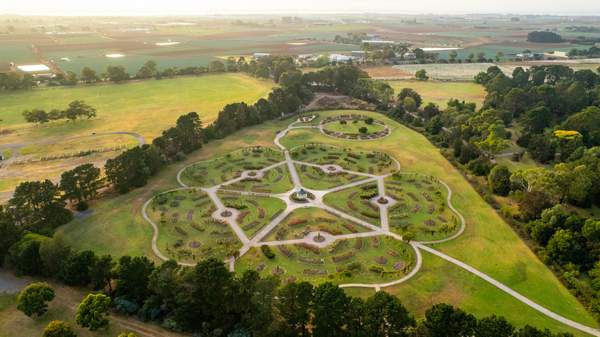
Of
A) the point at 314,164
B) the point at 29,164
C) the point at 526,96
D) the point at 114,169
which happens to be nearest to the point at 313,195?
the point at 314,164

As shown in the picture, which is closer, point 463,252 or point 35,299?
point 35,299

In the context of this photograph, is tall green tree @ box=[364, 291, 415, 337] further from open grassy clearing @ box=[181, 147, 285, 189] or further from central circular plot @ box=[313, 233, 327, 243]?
open grassy clearing @ box=[181, 147, 285, 189]

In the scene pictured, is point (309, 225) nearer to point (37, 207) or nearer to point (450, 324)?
point (450, 324)

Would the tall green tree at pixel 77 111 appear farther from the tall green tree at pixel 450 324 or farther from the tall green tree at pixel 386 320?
the tall green tree at pixel 450 324

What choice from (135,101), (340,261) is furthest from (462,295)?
(135,101)

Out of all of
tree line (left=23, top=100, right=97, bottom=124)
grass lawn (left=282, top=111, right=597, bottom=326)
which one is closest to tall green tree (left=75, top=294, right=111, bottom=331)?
grass lawn (left=282, top=111, right=597, bottom=326)

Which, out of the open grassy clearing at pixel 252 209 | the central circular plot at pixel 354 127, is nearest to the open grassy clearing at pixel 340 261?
the open grassy clearing at pixel 252 209
